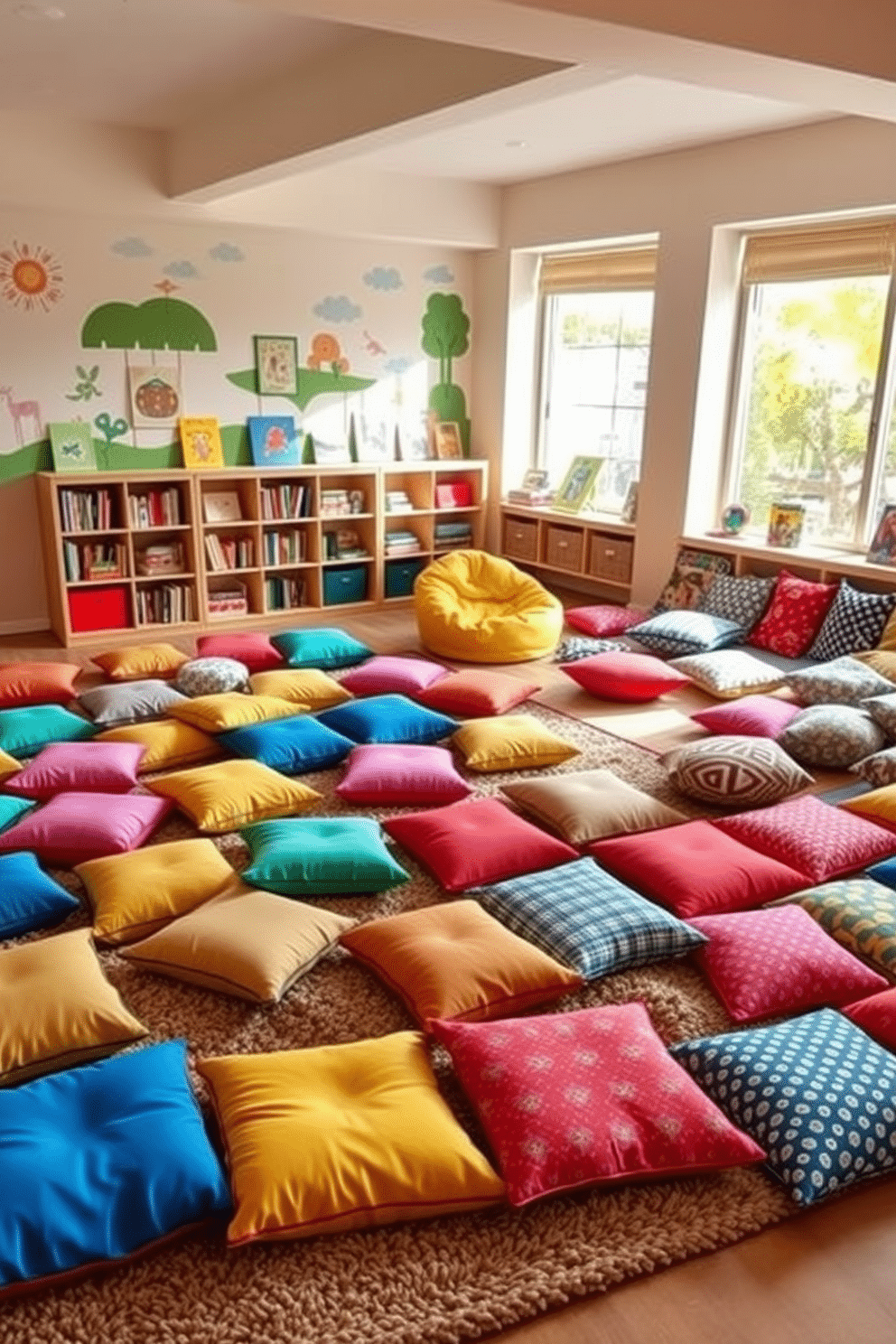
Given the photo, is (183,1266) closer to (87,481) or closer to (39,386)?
(87,481)

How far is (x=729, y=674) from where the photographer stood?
4621mm

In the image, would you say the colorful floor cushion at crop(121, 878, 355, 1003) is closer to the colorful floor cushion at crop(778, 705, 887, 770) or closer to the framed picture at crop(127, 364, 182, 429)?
the colorful floor cushion at crop(778, 705, 887, 770)

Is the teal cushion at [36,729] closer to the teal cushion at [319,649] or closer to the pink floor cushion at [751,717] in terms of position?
the teal cushion at [319,649]

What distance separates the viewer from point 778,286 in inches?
216

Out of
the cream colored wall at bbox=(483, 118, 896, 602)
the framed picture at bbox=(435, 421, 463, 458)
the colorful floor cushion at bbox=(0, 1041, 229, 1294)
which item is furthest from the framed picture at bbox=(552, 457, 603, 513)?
the colorful floor cushion at bbox=(0, 1041, 229, 1294)

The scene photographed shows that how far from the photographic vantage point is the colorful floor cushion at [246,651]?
4.88m

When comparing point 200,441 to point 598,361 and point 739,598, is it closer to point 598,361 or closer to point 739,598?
point 598,361

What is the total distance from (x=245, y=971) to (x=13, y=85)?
4275 mm

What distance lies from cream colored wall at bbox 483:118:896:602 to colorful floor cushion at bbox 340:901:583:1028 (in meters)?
3.93

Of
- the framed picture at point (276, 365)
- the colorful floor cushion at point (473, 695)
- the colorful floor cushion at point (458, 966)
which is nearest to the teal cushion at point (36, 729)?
the colorful floor cushion at point (473, 695)

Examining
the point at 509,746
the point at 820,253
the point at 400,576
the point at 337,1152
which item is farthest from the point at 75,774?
the point at 820,253

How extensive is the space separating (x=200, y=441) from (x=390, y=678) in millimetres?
2487

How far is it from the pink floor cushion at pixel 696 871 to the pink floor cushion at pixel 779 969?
186 mm

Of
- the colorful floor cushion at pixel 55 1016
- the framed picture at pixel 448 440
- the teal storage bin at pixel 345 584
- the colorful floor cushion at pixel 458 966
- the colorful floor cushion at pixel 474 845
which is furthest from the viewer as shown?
the framed picture at pixel 448 440
